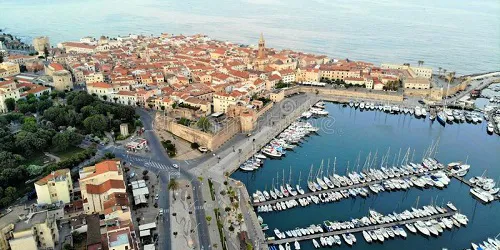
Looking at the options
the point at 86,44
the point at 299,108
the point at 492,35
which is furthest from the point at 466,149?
the point at 492,35

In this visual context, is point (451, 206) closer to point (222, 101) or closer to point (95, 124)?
point (222, 101)

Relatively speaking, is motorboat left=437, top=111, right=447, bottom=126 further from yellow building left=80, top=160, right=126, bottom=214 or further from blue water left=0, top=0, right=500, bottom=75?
yellow building left=80, top=160, right=126, bottom=214

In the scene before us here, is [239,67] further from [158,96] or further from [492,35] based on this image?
[492,35]

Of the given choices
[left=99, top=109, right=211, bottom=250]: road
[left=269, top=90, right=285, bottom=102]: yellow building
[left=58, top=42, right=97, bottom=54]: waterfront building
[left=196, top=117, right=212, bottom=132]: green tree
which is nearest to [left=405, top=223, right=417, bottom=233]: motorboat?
[left=99, top=109, right=211, bottom=250]: road

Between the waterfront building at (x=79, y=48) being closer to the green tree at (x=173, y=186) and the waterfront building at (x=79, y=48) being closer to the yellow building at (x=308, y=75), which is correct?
the yellow building at (x=308, y=75)

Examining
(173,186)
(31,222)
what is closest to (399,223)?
(173,186)

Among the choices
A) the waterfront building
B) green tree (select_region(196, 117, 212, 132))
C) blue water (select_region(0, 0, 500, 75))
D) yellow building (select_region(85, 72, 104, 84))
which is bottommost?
green tree (select_region(196, 117, 212, 132))
